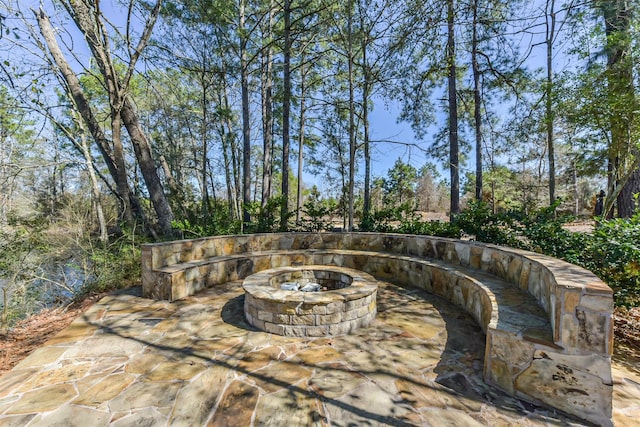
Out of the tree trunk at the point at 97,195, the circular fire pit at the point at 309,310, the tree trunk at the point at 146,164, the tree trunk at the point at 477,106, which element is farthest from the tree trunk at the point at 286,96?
the tree trunk at the point at 477,106

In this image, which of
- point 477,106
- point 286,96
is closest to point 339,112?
point 286,96

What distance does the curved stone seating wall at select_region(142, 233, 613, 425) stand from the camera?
1.59 meters

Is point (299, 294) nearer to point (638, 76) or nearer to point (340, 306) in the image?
point (340, 306)

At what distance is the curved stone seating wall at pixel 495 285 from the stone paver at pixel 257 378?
7.6 inches

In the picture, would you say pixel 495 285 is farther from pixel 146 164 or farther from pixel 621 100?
pixel 146 164

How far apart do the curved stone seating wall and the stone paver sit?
0.63 ft

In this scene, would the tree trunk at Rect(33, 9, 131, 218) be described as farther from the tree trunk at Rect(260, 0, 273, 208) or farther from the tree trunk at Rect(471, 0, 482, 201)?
the tree trunk at Rect(471, 0, 482, 201)

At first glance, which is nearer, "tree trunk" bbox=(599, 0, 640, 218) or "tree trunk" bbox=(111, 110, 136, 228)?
"tree trunk" bbox=(599, 0, 640, 218)

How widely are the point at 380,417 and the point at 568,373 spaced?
1220mm

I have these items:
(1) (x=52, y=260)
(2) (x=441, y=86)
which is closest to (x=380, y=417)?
(1) (x=52, y=260)

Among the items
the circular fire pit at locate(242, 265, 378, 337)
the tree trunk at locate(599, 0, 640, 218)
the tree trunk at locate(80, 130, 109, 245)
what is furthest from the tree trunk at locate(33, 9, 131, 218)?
the tree trunk at locate(599, 0, 640, 218)

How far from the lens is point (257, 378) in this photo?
1943mm

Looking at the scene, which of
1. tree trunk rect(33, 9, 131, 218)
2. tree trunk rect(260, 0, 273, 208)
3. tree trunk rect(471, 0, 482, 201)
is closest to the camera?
tree trunk rect(33, 9, 131, 218)

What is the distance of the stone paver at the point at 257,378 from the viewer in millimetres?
1581
